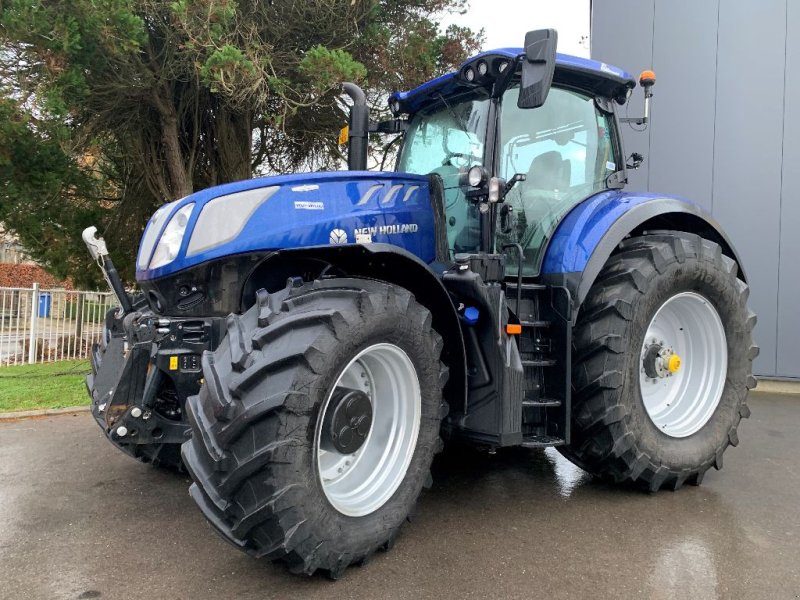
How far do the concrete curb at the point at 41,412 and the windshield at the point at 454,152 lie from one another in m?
4.17

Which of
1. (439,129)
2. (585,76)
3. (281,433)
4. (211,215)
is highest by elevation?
(585,76)

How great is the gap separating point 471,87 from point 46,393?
19.5 ft

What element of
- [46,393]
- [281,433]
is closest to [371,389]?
[281,433]

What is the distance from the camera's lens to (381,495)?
286 cm

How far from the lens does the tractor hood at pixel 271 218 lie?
288cm

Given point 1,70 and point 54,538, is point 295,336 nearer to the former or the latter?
point 54,538

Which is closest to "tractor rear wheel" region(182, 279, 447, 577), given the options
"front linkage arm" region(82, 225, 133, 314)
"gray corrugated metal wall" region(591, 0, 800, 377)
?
"front linkage arm" region(82, 225, 133, 314)

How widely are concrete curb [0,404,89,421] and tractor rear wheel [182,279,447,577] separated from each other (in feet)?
13.9

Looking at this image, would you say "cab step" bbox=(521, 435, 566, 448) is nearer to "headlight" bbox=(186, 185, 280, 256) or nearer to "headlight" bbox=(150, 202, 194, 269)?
"headlight" bbox=(186, 185, 280, 256)

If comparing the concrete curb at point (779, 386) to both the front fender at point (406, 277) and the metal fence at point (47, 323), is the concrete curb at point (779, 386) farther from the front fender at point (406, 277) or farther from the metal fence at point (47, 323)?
the metal fence at point (47, 323)

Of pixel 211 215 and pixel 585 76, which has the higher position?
pixel 585 76

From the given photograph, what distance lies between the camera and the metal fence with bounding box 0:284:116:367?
10.1 metres

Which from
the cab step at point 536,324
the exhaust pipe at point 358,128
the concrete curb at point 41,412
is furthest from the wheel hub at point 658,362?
the concrete curb at point 41,412

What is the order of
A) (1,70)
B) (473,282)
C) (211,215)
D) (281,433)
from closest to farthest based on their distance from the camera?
(281,433) < (211,215) < (473,282) < (1,70)
